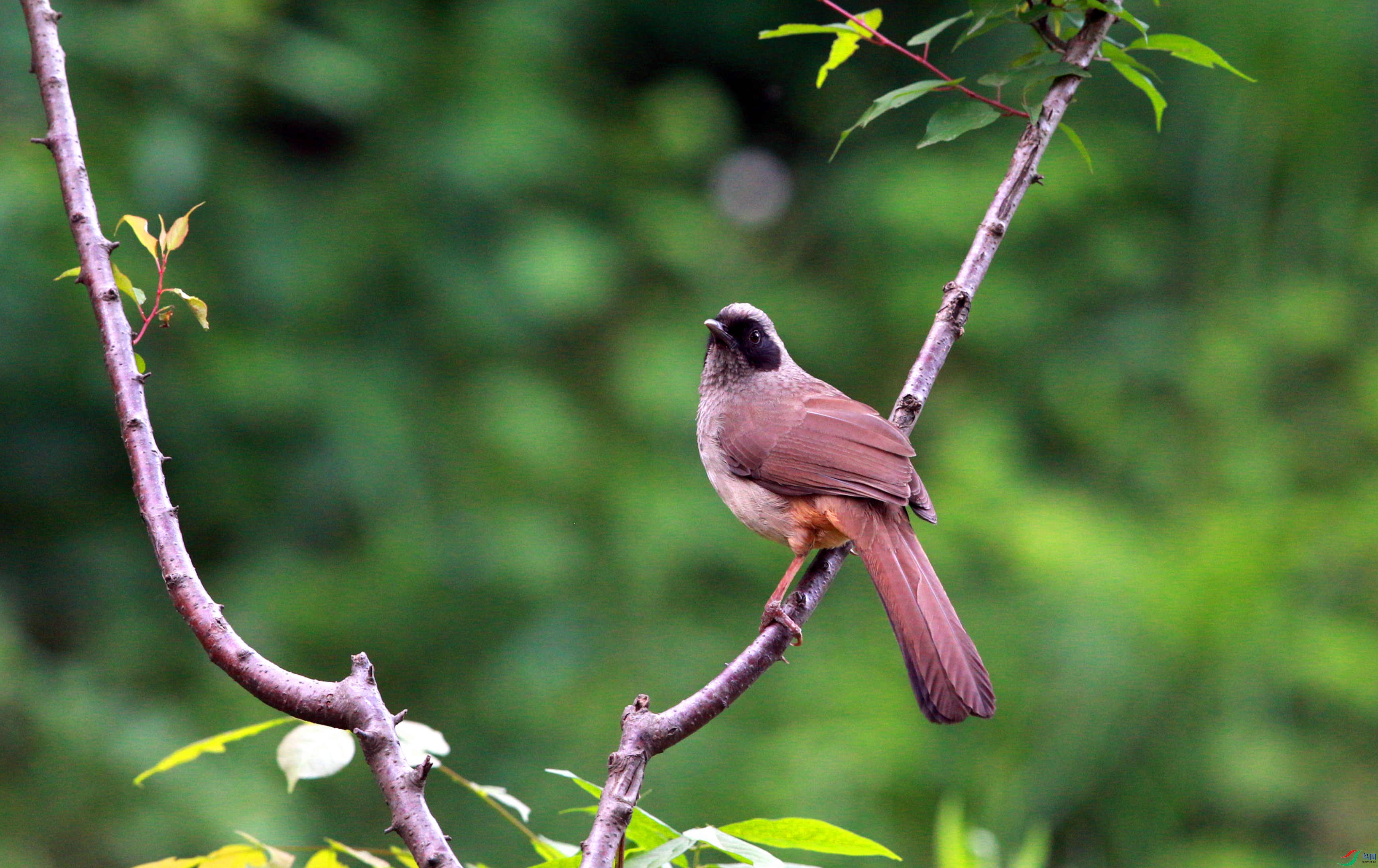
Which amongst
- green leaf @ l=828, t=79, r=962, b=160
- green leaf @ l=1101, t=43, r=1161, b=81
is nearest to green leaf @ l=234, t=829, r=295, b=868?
green leaf @ l=828, t=79, r=962, b=160

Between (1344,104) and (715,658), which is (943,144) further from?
(715,658)

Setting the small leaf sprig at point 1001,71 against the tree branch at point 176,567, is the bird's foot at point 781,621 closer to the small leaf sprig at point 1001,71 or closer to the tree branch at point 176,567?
the tree branch at point 176,567

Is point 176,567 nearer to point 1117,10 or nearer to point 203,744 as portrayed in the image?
point 203,744

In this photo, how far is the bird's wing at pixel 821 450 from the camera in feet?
9.71

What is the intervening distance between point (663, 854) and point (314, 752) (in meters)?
0.66

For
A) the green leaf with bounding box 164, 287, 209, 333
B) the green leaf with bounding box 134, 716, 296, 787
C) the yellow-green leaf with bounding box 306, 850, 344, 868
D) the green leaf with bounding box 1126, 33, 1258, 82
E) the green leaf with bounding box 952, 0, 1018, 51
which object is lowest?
the yellow-green leaf with bounding box 306, 850, 344, 868

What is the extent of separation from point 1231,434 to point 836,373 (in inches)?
83.9

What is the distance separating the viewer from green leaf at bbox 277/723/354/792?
5.76 ft

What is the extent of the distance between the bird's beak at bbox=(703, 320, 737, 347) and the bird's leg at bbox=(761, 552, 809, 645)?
3.25 ft

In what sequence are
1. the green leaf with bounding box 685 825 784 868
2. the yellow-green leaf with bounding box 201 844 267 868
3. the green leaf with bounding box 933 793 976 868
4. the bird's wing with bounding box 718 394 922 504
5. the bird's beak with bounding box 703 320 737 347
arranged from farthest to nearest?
the bird's beak with bounding box 703 320 737 347, the bird's wing with bounding box 718 394 922 504, the green leaf with bounding box 933 793 976 868, the yellow-green leaf with bounding box 201 844 267 868, the green leaf with bounding box 685 825 784 868

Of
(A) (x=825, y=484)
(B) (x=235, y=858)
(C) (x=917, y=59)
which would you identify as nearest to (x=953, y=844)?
(A) (x=825, y=484)

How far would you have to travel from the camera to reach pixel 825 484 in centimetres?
302

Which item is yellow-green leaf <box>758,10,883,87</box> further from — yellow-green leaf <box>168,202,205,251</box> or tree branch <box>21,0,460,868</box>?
tree branch <box>21,0,460,868</box>

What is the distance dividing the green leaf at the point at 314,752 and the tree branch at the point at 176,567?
125mm
